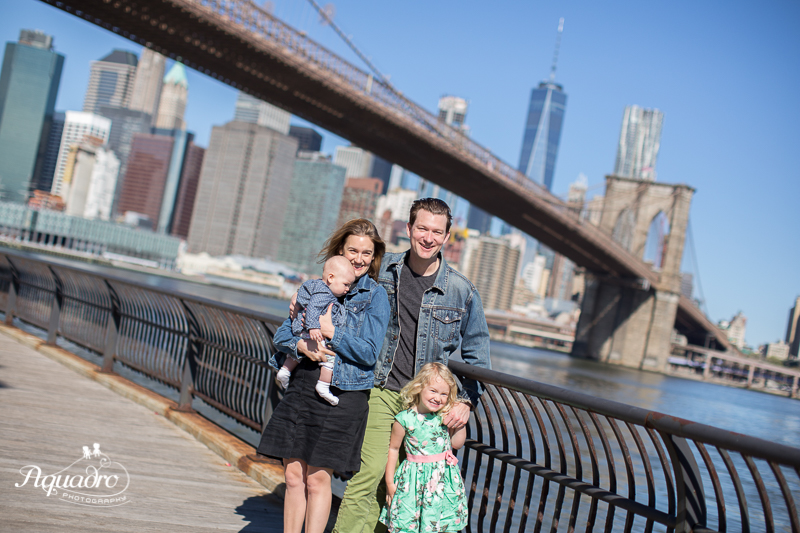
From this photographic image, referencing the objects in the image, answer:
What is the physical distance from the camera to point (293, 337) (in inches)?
90.4

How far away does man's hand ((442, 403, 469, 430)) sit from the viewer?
232cm

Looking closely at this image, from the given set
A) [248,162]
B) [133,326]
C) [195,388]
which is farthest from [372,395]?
[248,162]

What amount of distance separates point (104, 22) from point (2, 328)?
Answer: 53.9 ft

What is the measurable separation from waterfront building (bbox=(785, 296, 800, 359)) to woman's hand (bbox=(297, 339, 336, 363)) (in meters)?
97.1

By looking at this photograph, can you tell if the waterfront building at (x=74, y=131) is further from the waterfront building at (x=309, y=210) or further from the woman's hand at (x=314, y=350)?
the woman's hand at (x=314, y=350)

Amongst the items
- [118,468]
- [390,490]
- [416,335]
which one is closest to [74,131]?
[118,468]

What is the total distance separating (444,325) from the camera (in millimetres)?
2436

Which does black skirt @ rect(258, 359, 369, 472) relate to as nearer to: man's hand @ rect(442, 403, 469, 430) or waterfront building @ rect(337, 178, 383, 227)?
man's hand @ rect(442, 403, 469, 430)

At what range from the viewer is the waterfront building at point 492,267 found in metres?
156

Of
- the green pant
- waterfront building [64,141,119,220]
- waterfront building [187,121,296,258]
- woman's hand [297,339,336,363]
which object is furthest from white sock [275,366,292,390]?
waterfront building [64,141,119,220]

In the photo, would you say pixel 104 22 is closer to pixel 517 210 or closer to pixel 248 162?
pixel 517 210

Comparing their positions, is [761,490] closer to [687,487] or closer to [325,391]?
[687,487]

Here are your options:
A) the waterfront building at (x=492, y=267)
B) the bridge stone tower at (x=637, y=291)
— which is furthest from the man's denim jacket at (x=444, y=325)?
the waterfront building at (x=492, y=267)

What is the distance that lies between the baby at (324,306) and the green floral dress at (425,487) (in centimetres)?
31
